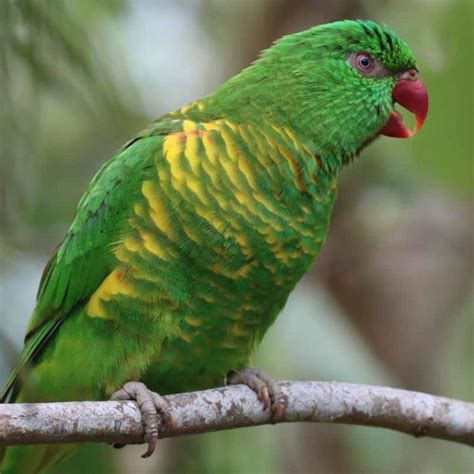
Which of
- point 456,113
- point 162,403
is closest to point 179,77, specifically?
point 456,113

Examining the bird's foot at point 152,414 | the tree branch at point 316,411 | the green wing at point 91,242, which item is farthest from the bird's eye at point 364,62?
the bird's foot at point 152,414

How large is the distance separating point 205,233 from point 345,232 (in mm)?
2245

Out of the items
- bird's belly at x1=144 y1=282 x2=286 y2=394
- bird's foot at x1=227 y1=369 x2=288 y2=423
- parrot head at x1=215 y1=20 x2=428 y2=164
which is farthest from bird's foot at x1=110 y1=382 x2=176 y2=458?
parrot head at x1=215 y1=20 x2=428 y2=164

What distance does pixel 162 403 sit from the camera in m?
2.34

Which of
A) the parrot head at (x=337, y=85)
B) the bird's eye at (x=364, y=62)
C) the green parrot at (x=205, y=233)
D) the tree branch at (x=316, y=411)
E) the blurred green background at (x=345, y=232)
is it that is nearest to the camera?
the tree branch at (x=316, y=411)

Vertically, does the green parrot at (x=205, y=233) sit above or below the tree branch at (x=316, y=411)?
above

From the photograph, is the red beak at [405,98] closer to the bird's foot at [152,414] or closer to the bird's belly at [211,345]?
the bird's belly at [211,345]

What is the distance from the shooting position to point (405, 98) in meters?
2.96

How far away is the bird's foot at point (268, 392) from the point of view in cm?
257

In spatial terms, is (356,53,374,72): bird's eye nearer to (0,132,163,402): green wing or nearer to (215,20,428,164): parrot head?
(215,20,428,164): parrot head

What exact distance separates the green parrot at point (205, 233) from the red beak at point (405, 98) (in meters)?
0.05

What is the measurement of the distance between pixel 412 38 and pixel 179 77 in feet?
5.31

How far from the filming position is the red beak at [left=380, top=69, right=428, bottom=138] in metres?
2.95

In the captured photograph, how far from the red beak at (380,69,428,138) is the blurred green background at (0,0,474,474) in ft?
2.78
